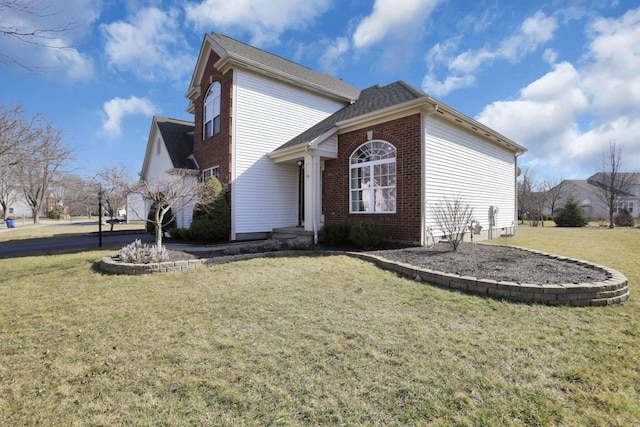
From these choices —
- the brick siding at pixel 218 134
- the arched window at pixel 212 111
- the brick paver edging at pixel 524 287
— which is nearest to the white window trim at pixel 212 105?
the arched window at pixel 212 111

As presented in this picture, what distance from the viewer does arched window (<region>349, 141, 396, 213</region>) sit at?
9.23 meters

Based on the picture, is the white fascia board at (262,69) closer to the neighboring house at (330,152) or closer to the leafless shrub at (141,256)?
the neighboring house at (330,152)

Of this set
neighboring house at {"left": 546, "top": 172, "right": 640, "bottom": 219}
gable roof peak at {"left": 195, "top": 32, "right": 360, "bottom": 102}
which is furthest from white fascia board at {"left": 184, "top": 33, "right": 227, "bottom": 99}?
neighboring house at {"left": 546, "top": 172, "right": 640, "bottom": 219}

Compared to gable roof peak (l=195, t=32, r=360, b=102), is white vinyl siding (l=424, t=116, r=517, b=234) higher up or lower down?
lower down

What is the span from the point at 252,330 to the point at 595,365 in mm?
3471

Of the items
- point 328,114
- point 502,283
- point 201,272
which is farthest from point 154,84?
point 502,283

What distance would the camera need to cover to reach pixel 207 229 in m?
10.5

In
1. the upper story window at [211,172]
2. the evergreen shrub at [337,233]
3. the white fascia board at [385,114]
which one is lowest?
the evergreen shrub at [337,233]

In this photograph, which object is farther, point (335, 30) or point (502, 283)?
point (335, 30)

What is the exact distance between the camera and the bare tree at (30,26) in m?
3.63

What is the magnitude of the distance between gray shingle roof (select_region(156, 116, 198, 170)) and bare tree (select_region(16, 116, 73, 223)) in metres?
6.82

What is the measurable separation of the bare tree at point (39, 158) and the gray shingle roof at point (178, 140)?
682 cm

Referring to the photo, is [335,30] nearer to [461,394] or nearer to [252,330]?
[252,330]

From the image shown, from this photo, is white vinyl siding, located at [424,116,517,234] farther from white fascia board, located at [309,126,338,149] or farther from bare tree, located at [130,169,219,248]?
bare tree, located at [130,169,219,248]
